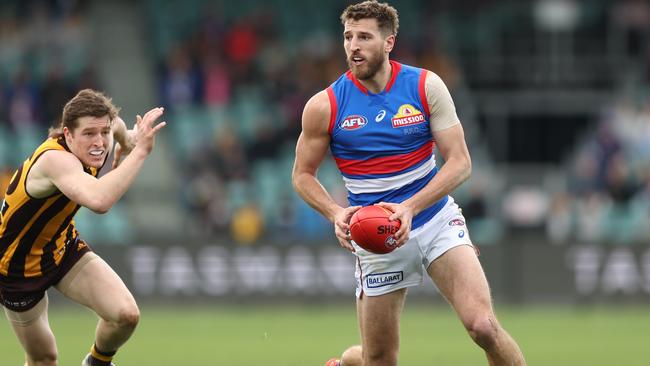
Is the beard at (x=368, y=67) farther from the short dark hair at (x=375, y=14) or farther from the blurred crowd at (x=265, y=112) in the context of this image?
the blurred crowd at (x=265, y=112)

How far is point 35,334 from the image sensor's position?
31.0ft

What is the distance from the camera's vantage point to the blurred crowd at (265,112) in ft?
71.9

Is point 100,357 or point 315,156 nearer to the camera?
point 315,156

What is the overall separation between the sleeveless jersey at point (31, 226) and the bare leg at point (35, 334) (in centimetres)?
27

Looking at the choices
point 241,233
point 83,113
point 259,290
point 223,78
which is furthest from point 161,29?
point 83,113

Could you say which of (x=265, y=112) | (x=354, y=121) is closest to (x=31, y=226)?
(x=354, y=121)

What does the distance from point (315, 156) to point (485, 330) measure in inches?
66.4

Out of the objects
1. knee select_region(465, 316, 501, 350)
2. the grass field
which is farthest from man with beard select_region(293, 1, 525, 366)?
the grass field

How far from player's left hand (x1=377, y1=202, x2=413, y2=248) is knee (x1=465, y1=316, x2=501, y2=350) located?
2.30 ft

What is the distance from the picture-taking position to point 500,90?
84.8ft

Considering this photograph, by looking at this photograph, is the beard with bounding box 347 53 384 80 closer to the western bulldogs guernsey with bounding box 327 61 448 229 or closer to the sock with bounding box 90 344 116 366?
the western bulldogs guernsey with bounding box 327 61 448 229

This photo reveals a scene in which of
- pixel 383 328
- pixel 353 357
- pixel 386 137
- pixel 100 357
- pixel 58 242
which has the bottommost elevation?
pixel 353 357

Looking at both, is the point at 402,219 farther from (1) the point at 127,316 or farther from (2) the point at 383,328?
(1) the point at 127,316

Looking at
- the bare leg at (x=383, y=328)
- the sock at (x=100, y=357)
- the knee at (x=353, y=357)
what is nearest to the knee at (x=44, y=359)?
the sock at (x=100, y=357)
